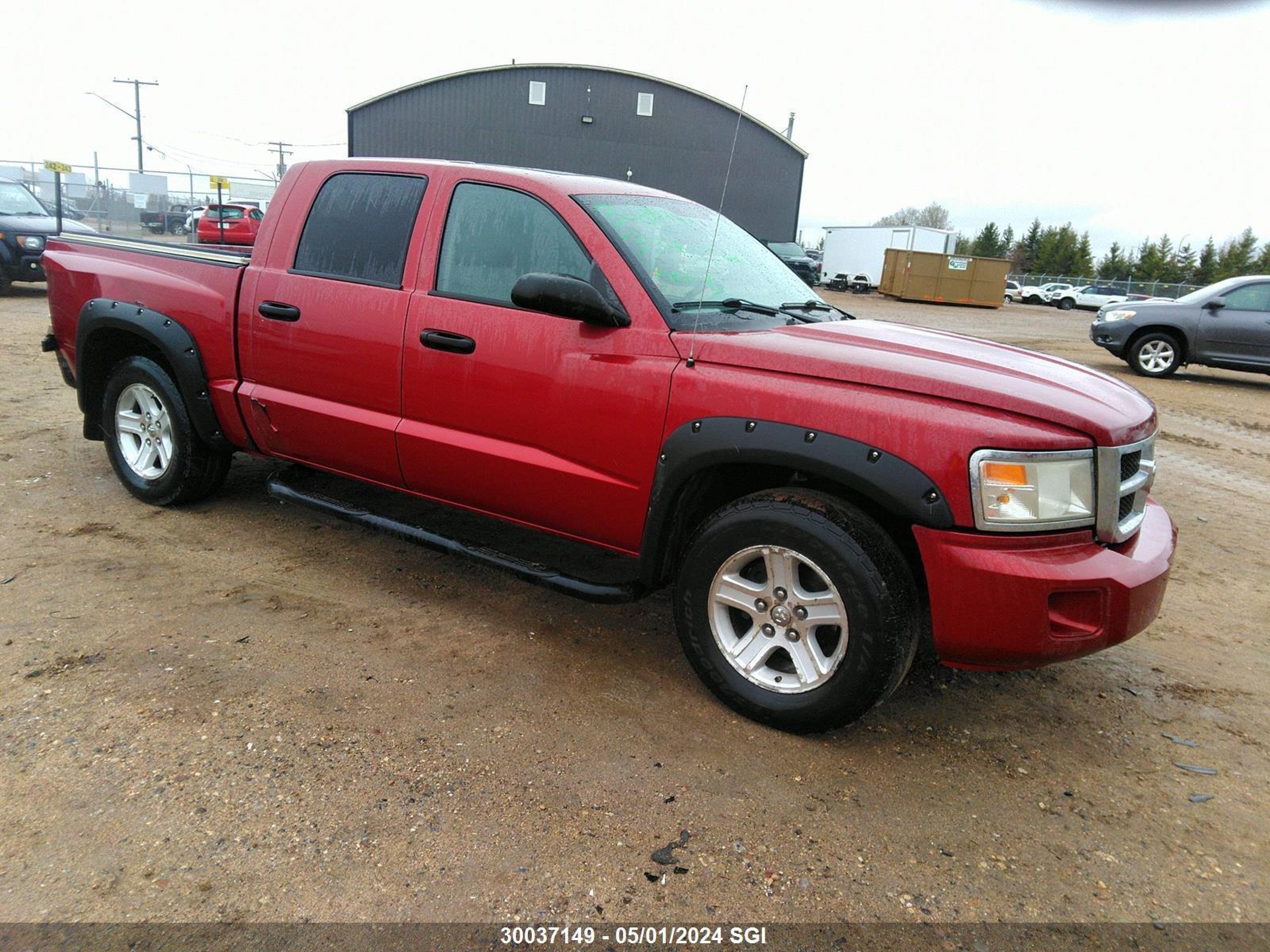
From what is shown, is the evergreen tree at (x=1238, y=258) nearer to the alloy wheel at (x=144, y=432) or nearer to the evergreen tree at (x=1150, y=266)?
the evergreen tree at (x=1150, y=266)

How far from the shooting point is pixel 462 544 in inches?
145

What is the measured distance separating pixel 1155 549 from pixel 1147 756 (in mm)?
723

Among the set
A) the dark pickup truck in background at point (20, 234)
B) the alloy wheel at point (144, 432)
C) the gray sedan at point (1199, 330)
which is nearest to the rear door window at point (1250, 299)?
the gray sedan at point (1199, 330)

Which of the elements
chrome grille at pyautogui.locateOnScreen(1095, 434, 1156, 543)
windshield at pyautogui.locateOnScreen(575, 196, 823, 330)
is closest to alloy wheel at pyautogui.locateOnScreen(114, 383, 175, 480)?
windshield at pyautogui.locateOnScreen(575, 196, 823, 330)

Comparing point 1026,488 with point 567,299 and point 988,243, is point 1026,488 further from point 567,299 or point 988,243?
point 988,243

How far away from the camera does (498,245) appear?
11.9 ft

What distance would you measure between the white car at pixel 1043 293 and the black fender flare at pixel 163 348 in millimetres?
51473

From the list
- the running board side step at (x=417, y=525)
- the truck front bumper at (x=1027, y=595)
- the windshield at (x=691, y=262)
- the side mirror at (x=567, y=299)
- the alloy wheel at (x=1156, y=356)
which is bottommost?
the running board side step at (x=417, y=525)

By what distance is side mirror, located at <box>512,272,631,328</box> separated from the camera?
3158 millimetres

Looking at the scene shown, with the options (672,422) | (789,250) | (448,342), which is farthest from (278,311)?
(789,250)

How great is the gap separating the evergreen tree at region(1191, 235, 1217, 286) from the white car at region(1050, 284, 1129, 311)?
681 inches

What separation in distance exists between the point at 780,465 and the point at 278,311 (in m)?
2.52

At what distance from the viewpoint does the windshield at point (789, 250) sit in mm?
28469

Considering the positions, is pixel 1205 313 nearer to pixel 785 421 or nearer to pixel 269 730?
pixel 785 421
